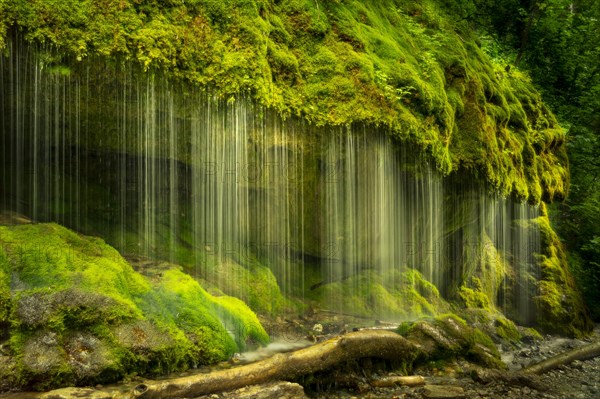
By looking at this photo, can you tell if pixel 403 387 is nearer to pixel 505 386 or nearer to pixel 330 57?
pixel 505 386

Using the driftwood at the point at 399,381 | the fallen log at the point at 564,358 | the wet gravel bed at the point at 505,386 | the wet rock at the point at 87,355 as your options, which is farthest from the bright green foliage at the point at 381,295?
the wet rock at the point at 87,355

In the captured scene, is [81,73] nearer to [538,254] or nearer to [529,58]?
[538,254]

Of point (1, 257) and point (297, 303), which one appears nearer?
point (1, 257)

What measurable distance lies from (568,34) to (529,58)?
4.73 ft

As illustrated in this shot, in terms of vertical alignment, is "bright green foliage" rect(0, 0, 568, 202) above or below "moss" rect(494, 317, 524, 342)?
above

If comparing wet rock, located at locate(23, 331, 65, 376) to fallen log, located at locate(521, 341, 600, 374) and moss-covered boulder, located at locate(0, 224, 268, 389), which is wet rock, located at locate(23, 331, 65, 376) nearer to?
moss-covered boulder, located at locate(0, 224, 268, 389)

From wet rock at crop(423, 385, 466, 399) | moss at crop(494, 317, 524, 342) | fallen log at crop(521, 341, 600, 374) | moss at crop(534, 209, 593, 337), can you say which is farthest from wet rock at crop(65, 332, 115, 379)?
moss at crop(534, 209, 593, 337)

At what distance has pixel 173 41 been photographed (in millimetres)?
6852

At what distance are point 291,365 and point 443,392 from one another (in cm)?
208

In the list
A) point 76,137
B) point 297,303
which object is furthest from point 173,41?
point 297,303

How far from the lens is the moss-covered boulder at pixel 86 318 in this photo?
4836mm

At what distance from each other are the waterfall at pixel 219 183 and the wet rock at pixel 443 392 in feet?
11.4

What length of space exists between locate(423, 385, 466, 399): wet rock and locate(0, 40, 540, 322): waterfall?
11.4 ft

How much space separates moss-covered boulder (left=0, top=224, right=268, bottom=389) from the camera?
190 inches
